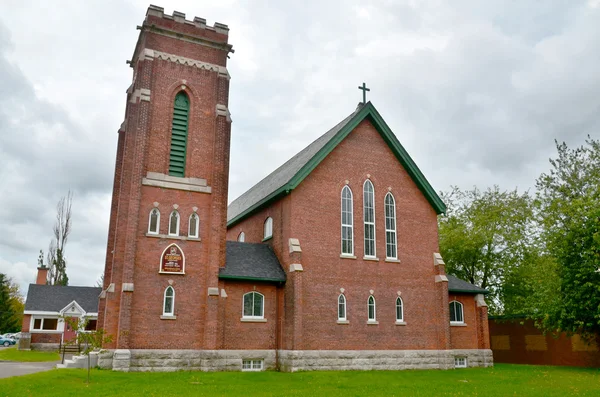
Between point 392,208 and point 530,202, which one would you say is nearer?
point 392,208

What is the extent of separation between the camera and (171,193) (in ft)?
79.5

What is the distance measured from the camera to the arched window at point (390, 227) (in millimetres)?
27609

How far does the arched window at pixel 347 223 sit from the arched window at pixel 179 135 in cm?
821

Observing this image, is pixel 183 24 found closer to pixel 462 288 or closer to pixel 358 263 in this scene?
pixel 358 263

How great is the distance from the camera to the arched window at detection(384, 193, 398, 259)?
27.6m

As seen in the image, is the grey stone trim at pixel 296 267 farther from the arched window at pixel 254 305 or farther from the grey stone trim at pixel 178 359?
the grey stone trim at pixel 178 359

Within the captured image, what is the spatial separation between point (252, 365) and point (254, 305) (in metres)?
2.68

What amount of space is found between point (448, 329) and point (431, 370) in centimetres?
244

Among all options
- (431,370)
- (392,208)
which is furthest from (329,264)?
(431,370)

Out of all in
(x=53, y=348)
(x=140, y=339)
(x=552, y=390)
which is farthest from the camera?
(x=53, y=348)

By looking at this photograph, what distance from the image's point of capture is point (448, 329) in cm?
2703

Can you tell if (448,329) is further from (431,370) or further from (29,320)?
(29,320)

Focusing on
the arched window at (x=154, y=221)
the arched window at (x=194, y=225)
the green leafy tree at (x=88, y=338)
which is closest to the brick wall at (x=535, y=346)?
the arched window at (x=194, y=225)

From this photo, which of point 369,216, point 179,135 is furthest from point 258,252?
point 179,135
